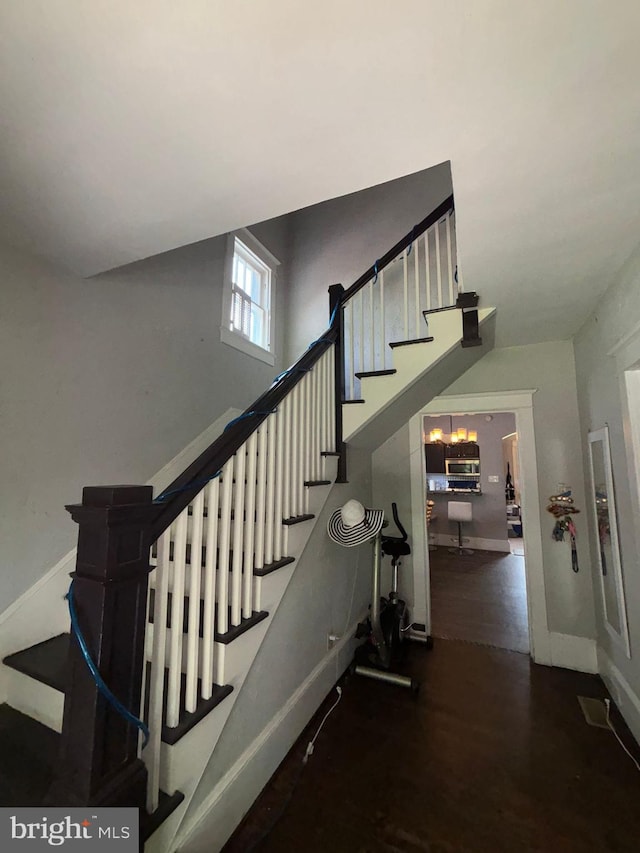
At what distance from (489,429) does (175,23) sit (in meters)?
7.42

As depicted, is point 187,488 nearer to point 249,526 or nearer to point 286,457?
point 249,526

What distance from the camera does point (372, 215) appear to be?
13.1 ft

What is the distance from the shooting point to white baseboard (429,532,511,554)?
6.54 metres

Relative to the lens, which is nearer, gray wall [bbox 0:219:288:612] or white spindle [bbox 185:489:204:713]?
white spindle [bbox 185:489:204:713]

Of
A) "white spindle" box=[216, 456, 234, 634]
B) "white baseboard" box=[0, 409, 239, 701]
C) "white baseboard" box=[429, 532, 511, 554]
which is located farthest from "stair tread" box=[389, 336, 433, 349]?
"white baseboard" box=[429, 532, 511, 554]

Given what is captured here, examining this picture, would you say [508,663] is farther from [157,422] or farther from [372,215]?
[372,215]

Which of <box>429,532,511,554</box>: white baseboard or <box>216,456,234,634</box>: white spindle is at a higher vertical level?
<box>216,456,234,634</box>: white spindle

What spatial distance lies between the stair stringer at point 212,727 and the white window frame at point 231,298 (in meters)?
2.05

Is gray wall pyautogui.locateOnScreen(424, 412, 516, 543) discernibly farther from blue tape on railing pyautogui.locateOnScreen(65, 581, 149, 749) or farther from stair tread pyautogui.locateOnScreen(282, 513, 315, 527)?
blue tape on railing pyautogui.locateOnScreen(65, 581, 149, 749)

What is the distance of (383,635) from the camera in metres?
2.68

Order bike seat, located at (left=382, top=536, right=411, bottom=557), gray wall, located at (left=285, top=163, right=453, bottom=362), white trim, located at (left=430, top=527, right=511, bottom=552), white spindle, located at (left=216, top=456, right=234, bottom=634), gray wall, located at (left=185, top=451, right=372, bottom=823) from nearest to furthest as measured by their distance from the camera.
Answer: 1. white spindle, located at (left=216, top=456, right=234, bottom=634)
2. gray wall, located at (left=185, top=451, right=372, bottom=823)
3. bike seat, located at (left=382, top=536, right=411, bottom=557)
4. gray wall, located at (left=285, top=163, right=453, bottom=362)
5. white trim, located at (left=430, top=527, right=511, bottom=552)

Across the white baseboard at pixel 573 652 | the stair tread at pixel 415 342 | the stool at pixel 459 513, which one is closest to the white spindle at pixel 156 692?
the stair tread at pixel 415 342

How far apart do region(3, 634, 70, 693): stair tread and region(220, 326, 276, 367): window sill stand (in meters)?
2.37

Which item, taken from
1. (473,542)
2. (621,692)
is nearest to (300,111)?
(621,692)
